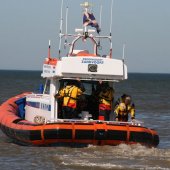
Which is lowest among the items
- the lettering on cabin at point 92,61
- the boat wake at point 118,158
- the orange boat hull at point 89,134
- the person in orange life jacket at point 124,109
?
the boat wake at point 118,158

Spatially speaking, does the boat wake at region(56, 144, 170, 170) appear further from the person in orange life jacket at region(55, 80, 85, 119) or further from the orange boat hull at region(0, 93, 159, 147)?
the person in orange life jacket at region(55, 80, 85, 119)

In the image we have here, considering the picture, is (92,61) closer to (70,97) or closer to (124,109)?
(70,97)

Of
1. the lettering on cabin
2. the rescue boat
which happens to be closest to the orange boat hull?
the rescue boat

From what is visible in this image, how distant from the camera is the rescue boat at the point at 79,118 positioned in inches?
578

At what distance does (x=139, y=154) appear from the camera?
46.9ft

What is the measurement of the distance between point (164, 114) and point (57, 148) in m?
14.2

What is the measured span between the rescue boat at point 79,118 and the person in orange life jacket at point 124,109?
40cm

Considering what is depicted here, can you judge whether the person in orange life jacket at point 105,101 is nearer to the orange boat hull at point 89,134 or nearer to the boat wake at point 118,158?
the orange boat hull at point 89,134

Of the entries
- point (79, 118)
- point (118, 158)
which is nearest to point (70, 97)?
point (79, 118)

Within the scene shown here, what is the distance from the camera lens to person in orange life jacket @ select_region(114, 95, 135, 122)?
15.6 m

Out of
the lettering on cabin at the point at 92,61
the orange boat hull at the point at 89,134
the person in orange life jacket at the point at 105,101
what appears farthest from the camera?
the person in orange life jacket at the point at 105,101

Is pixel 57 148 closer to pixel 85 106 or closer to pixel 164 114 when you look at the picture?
pixel 85 106

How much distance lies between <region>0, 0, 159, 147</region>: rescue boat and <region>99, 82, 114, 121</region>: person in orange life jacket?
0.35 meters

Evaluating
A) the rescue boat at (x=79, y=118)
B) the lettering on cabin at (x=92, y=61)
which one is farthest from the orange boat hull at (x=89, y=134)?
the lettering on cabin at (x=92, y=61)
